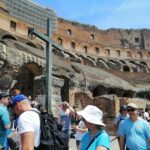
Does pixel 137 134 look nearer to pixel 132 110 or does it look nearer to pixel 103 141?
pixel 132 110

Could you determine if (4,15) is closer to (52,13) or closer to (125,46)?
(52,13)

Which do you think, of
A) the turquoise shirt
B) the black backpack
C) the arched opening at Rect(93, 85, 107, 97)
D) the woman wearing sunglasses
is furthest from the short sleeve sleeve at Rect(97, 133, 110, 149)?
the arched opening at Rect(93, 85, 107, 97)

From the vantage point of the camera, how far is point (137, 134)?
5641 mm

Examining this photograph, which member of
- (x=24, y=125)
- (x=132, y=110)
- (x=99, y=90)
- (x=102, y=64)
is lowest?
(x=24, y=125)

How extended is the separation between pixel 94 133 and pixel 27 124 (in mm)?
689

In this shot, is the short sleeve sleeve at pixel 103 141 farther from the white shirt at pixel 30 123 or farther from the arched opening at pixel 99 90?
the arched opening at pixel 99 90

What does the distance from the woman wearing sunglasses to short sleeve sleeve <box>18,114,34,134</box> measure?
1.77 ft

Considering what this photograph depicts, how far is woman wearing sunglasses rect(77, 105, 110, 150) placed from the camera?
12.4ft

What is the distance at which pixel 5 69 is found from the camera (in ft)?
52.7

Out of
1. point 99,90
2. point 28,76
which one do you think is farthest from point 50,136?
point 99,90

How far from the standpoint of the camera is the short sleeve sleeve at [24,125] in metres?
3.82

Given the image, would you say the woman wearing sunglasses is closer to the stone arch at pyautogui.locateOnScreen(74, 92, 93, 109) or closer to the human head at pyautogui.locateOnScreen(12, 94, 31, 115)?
the human head at pyautogui.locateOnScreen(12, 94, 31, 115)

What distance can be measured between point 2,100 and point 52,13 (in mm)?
56065

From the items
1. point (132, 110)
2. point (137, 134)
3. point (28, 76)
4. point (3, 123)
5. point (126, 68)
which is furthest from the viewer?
point (126, 68)
